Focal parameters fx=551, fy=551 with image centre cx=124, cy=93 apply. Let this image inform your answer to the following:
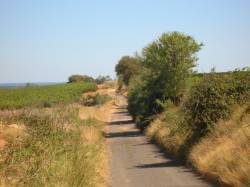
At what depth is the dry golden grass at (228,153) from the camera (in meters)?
14.9

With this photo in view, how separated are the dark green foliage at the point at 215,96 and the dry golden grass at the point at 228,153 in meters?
1.39

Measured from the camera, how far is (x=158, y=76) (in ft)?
142

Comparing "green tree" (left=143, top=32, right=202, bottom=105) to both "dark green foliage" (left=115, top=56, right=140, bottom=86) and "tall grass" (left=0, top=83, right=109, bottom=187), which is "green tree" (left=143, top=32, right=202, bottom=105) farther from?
"dark green foliage" (left=115, top=56, right=140, bottom=86)

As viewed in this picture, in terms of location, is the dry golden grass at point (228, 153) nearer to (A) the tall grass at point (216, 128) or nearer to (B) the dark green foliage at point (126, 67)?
(A) the tall grass at point (216, 128)

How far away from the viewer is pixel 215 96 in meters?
24.0

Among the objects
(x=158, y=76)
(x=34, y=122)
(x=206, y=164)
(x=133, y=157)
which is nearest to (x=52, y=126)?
(x=34, y=122)

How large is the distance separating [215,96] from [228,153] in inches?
274

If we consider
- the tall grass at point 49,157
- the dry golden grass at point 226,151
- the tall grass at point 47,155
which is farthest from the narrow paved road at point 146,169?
the tall grass at point 49,157

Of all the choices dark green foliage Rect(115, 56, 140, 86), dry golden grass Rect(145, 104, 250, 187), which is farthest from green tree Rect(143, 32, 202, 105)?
dark green foliage Rect(115, 56, 140, 86)

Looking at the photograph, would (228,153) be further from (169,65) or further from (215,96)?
(169,65)

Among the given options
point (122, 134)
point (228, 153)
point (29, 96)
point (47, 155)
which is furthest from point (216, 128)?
point (29, 96)

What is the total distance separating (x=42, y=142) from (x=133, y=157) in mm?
11389

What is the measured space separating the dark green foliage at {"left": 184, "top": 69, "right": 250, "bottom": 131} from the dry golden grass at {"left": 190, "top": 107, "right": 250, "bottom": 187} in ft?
4.55

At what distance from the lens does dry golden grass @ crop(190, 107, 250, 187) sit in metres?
14.9
